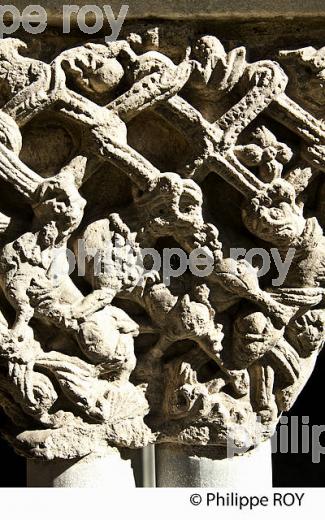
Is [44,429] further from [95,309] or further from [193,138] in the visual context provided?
[193,138]

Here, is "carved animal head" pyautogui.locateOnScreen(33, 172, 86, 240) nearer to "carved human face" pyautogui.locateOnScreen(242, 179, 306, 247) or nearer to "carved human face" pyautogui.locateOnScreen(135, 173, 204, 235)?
"carved human face" pyautogui.locateOnScreen(135, 173, 204, 235)

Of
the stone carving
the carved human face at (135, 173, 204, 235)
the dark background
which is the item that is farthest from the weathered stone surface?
the dark background

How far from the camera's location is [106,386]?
1.71 metres

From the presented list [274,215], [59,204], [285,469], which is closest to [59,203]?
[59,204]

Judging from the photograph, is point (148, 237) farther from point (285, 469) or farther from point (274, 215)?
point (285, 469)

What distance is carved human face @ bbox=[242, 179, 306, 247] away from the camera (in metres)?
1.68

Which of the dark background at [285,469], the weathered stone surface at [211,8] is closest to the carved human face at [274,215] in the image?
the weathered stone surface at [211,8]

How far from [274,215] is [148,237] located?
0.21 m

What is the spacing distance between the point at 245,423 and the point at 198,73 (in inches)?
24.3

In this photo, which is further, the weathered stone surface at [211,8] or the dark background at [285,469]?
the dark background at [285,469]

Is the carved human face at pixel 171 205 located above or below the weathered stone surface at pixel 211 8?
below

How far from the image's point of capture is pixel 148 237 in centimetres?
168

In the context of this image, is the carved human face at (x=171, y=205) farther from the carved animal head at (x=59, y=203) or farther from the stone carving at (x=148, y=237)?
the carved animal head at (x=59, y=203)

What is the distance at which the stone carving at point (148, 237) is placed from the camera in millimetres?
1620
